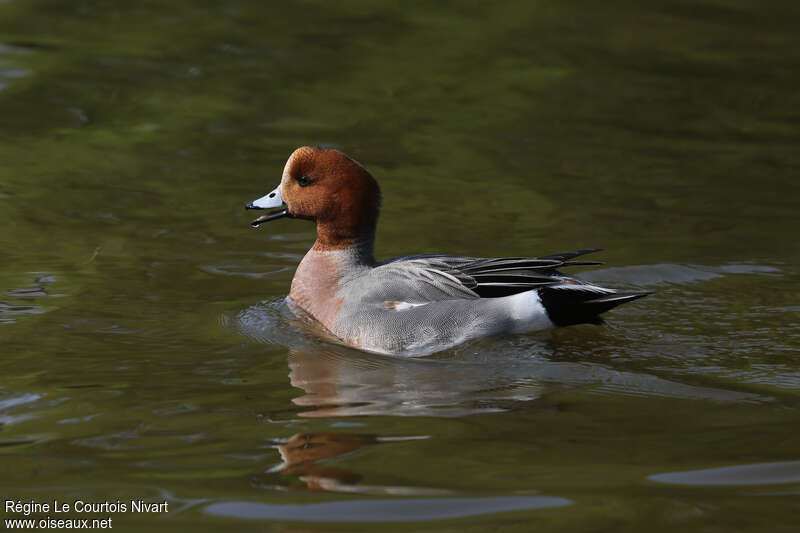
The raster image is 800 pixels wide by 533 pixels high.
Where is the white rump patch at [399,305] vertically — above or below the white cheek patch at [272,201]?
below

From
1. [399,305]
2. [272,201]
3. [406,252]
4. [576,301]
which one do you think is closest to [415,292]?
[399,305]

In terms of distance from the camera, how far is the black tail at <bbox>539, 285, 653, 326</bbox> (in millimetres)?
6223

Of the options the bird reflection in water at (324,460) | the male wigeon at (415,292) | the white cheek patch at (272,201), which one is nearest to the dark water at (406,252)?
the bird reflection in water at (324,460)

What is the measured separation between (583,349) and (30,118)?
6684 millimetres

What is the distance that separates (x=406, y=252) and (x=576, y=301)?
2.20 meters

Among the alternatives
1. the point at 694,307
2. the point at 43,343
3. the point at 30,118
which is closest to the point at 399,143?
→ the point at 30,118

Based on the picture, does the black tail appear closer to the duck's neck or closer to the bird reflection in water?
the duck's neck

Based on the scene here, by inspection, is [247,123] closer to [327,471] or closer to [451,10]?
[451,10]

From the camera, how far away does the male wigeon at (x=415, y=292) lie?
628 cm

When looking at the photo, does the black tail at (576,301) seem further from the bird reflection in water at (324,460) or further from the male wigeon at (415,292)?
the bird reflection in water at (324,460)

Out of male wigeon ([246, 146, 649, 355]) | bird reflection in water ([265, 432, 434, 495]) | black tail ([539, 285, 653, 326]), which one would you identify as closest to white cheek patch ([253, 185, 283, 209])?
male wigeon ([246, 146, 649, 355])

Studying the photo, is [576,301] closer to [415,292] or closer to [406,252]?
[415,292]

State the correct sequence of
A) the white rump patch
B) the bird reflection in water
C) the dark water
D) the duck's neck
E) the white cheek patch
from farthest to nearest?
the white cheek patch, the duck's neck, the white rump patch, the dark water, the bird reflection in water

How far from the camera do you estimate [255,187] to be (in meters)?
9.68
